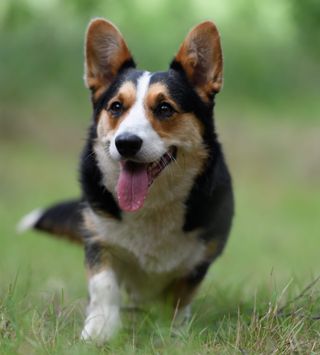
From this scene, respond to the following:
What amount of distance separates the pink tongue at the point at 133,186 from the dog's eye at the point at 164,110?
29cm

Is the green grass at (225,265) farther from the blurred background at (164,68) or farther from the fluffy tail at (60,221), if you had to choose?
the fluffy tail at (60,221)

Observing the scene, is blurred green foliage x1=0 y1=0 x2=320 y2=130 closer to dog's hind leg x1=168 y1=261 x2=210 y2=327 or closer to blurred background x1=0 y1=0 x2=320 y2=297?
blurred background x1=0 y1=0 x2=320 y2=297

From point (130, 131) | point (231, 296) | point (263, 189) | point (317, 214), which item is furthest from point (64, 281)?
point (263, 189)

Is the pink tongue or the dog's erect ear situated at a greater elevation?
the dog's erect ear

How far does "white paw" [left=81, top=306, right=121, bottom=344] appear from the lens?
3.72 m

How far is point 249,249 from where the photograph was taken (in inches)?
357

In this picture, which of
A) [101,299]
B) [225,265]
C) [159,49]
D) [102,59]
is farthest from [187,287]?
[159,49]

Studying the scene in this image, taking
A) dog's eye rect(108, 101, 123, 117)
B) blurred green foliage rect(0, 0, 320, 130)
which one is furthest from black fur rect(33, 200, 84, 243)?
blurred green foliage rect(0, 0, 320, 130)

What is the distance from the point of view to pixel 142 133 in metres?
4.07

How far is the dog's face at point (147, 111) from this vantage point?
416 centimetres

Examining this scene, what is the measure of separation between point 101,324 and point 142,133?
0.93 meters

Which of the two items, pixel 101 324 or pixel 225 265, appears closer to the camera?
pixel 101 324

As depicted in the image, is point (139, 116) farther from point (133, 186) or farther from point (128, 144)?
point (133, 186)

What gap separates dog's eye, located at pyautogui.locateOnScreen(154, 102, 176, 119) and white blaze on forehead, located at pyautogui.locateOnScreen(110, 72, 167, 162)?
8cm
